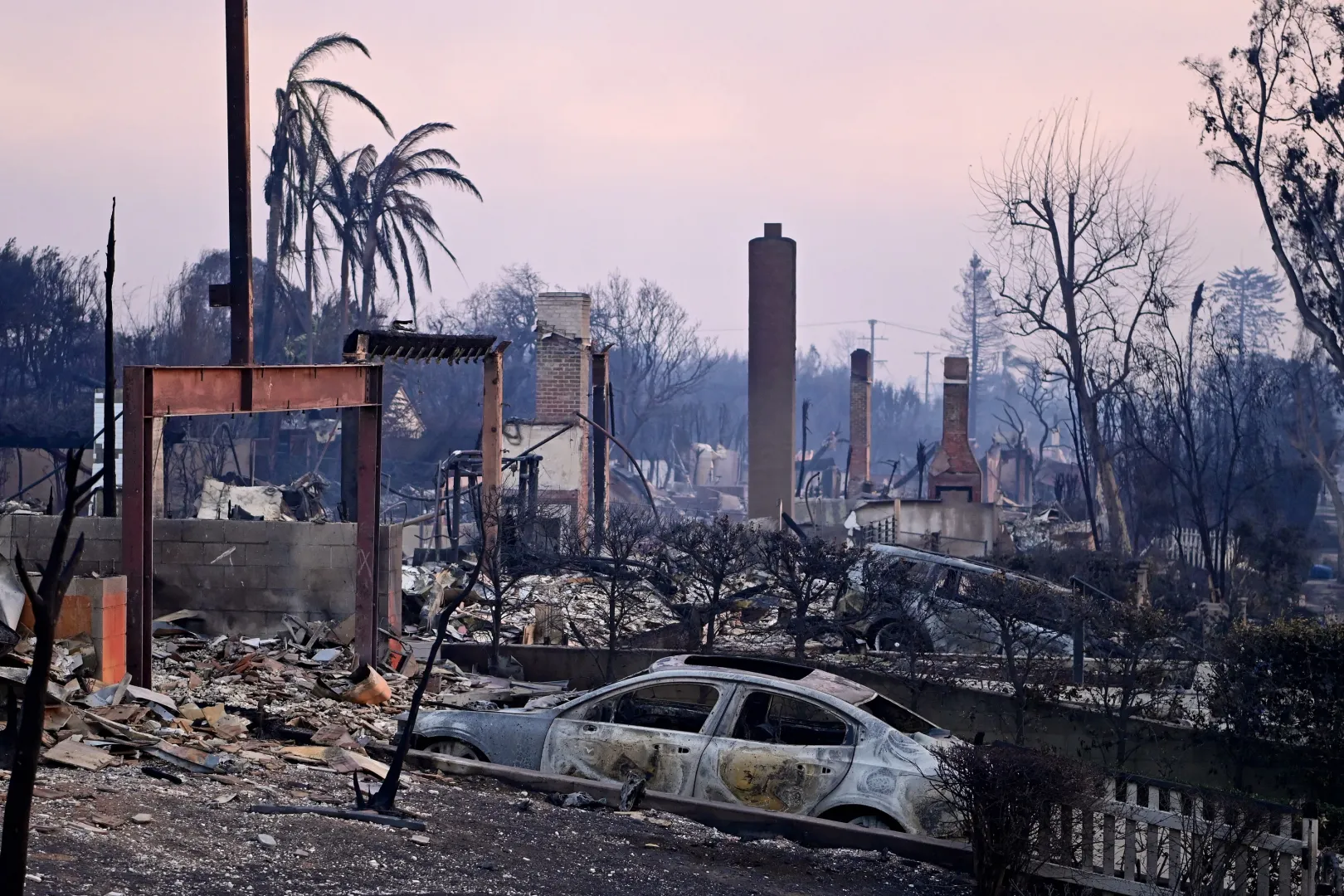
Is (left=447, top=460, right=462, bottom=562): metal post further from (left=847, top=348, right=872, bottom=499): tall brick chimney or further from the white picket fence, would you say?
(left=847, top=348, right=872, bottom=499): tall brick chimney

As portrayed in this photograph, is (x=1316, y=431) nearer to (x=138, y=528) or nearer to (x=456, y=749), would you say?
(x=456, y=749)

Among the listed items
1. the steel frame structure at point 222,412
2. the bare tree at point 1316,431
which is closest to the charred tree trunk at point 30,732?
the steel frame structure at point 222,412

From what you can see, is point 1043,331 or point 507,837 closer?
point 507,837

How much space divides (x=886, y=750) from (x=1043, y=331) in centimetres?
2666

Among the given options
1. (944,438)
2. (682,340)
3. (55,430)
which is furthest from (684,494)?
(55,430)

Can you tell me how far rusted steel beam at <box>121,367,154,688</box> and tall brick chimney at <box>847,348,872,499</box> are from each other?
108 ft

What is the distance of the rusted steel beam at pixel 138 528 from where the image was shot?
10.3 m

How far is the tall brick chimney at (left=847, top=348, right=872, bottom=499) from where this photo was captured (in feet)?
138

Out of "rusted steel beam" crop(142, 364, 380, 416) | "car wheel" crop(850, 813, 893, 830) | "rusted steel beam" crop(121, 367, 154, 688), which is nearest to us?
"car wheel" crop(850, 813, 893, 830)

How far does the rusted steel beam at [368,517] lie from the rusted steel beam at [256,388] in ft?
0.86

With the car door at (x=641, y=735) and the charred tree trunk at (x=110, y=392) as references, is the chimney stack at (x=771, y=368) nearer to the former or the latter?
the charred tree trunk at (x=110, y=392)

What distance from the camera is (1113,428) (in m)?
35.3

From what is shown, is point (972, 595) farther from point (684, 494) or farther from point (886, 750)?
point (684, 494)

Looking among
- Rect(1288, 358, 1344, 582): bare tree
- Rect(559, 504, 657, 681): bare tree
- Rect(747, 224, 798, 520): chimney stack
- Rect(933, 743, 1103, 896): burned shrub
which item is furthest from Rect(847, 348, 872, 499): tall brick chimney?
Rect(933, 743, 1103, 896): burned shrub
